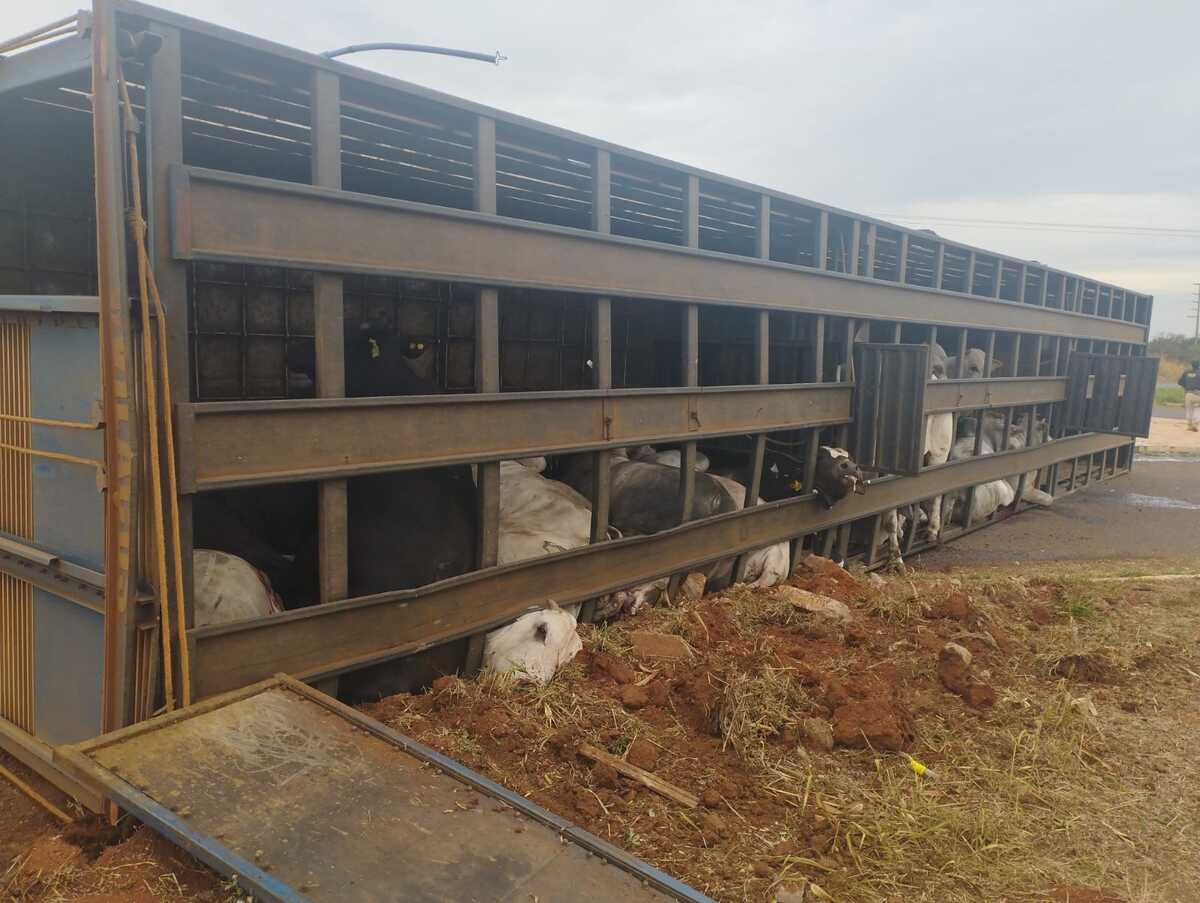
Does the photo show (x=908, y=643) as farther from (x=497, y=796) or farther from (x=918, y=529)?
(x=918, y=529)

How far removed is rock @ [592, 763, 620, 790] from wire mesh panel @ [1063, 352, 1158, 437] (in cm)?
1197

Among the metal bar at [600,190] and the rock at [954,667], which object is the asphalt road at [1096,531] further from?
the metal bar at [600,190]

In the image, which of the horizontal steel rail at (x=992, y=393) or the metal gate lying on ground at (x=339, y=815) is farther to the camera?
the horizontal steel rail at (x=992, y=393)

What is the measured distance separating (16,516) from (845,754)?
4459 mm

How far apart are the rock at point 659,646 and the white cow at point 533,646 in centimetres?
43

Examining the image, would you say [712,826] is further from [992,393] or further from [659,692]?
[992,393]

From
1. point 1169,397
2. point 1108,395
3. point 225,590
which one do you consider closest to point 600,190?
point 225,590

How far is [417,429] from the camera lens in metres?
4.42

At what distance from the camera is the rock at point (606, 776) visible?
382cm

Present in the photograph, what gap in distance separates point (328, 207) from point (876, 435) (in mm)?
5929

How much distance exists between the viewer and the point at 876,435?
8180 millimetres

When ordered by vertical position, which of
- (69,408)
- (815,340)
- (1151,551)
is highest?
(815,340)

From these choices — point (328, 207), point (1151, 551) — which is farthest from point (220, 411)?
point (1151, 551)

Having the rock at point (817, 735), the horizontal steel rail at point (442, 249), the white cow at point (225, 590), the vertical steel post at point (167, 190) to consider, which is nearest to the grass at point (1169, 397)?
the horizontal steel rail at point (442, 249)
